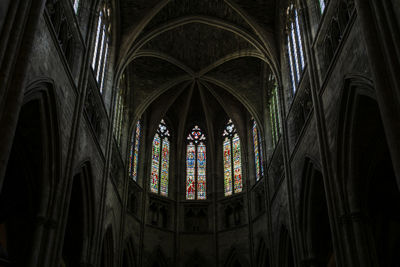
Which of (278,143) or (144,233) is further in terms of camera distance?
(144,233)

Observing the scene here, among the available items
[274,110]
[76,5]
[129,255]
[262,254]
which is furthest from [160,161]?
[76,5]

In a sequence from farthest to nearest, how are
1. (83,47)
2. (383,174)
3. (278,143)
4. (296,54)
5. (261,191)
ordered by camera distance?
(261,191), (278,143), (296,54), (83,47), (383,174)

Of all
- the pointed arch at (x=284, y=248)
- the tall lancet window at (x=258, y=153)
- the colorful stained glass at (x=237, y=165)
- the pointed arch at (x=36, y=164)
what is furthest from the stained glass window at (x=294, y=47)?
the pointed arch at (x=36, y=164)

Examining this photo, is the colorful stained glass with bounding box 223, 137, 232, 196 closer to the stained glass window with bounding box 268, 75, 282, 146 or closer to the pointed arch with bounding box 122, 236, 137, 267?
the stained glass window with bounding box 268, 75, 282, 146

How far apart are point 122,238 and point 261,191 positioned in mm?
7059

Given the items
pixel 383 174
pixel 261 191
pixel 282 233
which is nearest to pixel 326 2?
pixel 383 174

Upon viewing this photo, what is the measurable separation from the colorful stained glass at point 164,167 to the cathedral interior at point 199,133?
81 mm

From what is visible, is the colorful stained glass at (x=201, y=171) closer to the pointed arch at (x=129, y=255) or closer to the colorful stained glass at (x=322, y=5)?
the pointed arch at (x=129, y=255)

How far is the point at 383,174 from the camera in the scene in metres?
13.8

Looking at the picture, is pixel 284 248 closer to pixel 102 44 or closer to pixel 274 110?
pixel 274 110

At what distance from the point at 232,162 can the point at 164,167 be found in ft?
12.6

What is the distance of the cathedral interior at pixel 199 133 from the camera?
Result: 11.0 meters

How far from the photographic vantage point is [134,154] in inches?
977

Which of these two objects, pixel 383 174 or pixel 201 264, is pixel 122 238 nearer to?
pixel 201 264
